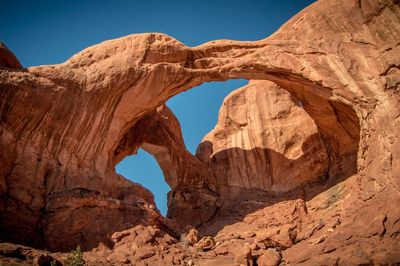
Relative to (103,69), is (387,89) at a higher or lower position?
lower

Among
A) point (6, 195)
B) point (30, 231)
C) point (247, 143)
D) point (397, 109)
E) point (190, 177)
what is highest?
point (247, 143)

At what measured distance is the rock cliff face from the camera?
12055 millimetres

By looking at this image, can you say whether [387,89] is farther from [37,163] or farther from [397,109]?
[37,163]

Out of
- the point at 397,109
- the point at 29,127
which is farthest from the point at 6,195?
the point at 397,109

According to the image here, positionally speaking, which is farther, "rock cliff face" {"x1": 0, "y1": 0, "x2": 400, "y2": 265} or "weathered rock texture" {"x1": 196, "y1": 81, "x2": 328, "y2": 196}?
"weathered rock texture" {"x1": 196, "y1": 81, "x2": 328, "y2": 196}

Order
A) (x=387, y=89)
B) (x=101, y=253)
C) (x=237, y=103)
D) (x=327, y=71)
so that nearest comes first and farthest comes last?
(x=101, y=253)
(x=387, y=89)
(x=327, y=71)
(x=237, y=103)

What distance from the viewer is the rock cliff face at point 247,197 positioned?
12055 millimetres

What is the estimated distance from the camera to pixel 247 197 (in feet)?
68.8

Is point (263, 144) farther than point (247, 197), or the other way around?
point (263, 144)

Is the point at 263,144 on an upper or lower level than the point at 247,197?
upper

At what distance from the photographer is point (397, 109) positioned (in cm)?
1229

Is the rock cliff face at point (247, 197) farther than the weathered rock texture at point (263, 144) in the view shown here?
No

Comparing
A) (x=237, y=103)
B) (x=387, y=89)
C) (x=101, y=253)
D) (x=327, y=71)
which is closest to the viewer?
(x=101, y=253)

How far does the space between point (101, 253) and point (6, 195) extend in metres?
3.72
